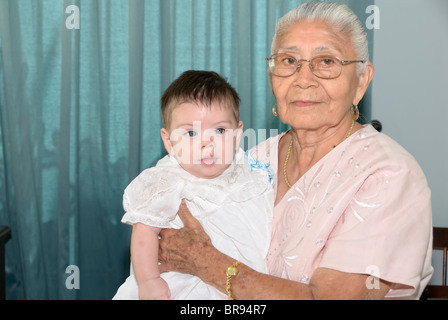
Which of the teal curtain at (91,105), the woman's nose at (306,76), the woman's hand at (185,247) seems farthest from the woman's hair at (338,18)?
the teal curtain at (91,105)

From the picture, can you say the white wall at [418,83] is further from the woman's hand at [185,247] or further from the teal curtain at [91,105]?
the woman's hand at [185,247]

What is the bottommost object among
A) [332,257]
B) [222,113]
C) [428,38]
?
[332,257]

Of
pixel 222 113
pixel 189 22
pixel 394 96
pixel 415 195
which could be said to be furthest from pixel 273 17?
pixel 415 195

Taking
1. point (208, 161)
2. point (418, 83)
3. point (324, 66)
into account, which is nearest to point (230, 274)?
point (208, 161)

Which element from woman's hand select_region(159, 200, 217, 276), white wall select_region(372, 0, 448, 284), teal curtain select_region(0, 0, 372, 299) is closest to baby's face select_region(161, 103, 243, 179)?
woman's hand select_region(159, 200, 217, 276)

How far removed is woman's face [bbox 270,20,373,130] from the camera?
154 cm

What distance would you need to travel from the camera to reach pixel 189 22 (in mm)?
3066

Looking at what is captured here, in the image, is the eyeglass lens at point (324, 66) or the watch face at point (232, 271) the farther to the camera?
the eyeglass lens at point (324, 66)

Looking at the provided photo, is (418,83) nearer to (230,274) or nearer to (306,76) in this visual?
(306,76)

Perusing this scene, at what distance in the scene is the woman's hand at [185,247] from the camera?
1517 mm

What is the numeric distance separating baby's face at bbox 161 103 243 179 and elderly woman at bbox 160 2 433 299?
158mm

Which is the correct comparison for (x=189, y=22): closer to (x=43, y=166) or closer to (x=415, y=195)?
(x=43, y=166)

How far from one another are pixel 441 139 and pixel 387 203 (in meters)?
1.98
